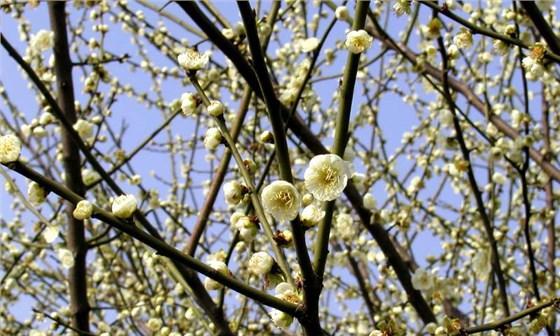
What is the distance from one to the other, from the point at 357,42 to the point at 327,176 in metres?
0.38

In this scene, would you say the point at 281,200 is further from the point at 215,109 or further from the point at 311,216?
the point at 215,109

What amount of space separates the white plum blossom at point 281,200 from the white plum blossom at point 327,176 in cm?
10

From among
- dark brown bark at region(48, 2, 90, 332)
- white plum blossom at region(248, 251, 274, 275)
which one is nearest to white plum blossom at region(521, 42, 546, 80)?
white plum blossom at region(248, 251, 274, 275)

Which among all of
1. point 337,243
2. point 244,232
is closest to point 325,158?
point 244,232

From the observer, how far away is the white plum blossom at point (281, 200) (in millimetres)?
1764

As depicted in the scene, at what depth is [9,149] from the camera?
174cm

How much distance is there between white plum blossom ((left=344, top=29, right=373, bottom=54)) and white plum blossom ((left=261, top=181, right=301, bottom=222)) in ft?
1.39

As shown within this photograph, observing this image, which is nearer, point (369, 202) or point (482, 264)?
point (369, 202)

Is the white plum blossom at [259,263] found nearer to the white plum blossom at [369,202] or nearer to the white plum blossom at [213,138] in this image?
the white plum blossom at [213,138]

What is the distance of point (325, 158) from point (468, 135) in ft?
17.3

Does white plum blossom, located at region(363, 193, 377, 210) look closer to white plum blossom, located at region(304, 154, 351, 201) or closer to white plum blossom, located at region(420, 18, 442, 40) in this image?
white plum blossom, located at region(420, 18, 442, 40)

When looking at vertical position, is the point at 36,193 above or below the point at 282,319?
above

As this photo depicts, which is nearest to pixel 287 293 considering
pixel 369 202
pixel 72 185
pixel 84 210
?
pixel 84 210

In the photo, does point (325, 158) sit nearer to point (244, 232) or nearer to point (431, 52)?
point (244, 232)
